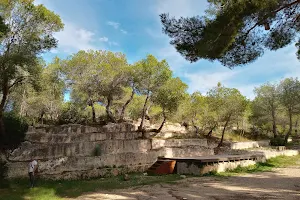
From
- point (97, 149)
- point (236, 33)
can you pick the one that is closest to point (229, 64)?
point (236, 33)

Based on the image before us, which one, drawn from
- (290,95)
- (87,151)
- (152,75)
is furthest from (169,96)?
(290,95)

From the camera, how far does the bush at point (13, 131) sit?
1619 centimetres

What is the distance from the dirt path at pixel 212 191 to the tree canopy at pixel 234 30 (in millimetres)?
5488

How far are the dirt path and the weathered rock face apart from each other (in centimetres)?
670

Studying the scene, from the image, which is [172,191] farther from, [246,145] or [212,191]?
[246,145]

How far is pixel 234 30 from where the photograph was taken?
9.78 m

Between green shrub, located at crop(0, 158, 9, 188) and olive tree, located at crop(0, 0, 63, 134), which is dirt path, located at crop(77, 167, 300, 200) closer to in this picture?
green shrub, located at crop(0, 158, 9, 188)

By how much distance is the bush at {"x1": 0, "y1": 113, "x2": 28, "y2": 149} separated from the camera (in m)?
16.2

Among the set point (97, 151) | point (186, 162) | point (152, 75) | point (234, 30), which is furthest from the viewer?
point (152, 75)

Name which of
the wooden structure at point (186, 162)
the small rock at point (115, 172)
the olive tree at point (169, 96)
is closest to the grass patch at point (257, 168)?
the wooden structure at point (186, 162)

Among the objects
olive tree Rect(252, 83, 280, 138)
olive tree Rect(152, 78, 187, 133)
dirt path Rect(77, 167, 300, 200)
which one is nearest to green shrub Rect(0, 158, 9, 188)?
dirt path Rect(77, 167, 300, 200)

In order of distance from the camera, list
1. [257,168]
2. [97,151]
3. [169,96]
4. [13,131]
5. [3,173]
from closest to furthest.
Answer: [3,173]
[13,131]
[257,168]
[97,151]
[169,96]

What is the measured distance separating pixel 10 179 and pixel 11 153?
189 centimetres

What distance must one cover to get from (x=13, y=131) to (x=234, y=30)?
15.1 meters
